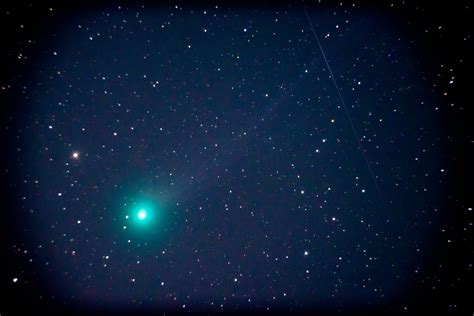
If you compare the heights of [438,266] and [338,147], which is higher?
[338,147]

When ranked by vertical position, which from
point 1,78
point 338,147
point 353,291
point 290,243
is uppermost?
point 1,78

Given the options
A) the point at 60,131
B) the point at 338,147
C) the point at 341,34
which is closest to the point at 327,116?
the point at 338,147

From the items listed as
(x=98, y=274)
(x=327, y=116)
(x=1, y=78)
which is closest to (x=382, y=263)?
(x=327, y=116)

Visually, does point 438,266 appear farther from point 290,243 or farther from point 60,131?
point 60,131

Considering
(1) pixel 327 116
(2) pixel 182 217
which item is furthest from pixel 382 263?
(2) pixel 182 217

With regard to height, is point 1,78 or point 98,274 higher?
point 1,78

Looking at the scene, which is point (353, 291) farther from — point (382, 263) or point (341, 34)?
point (341, 34)
